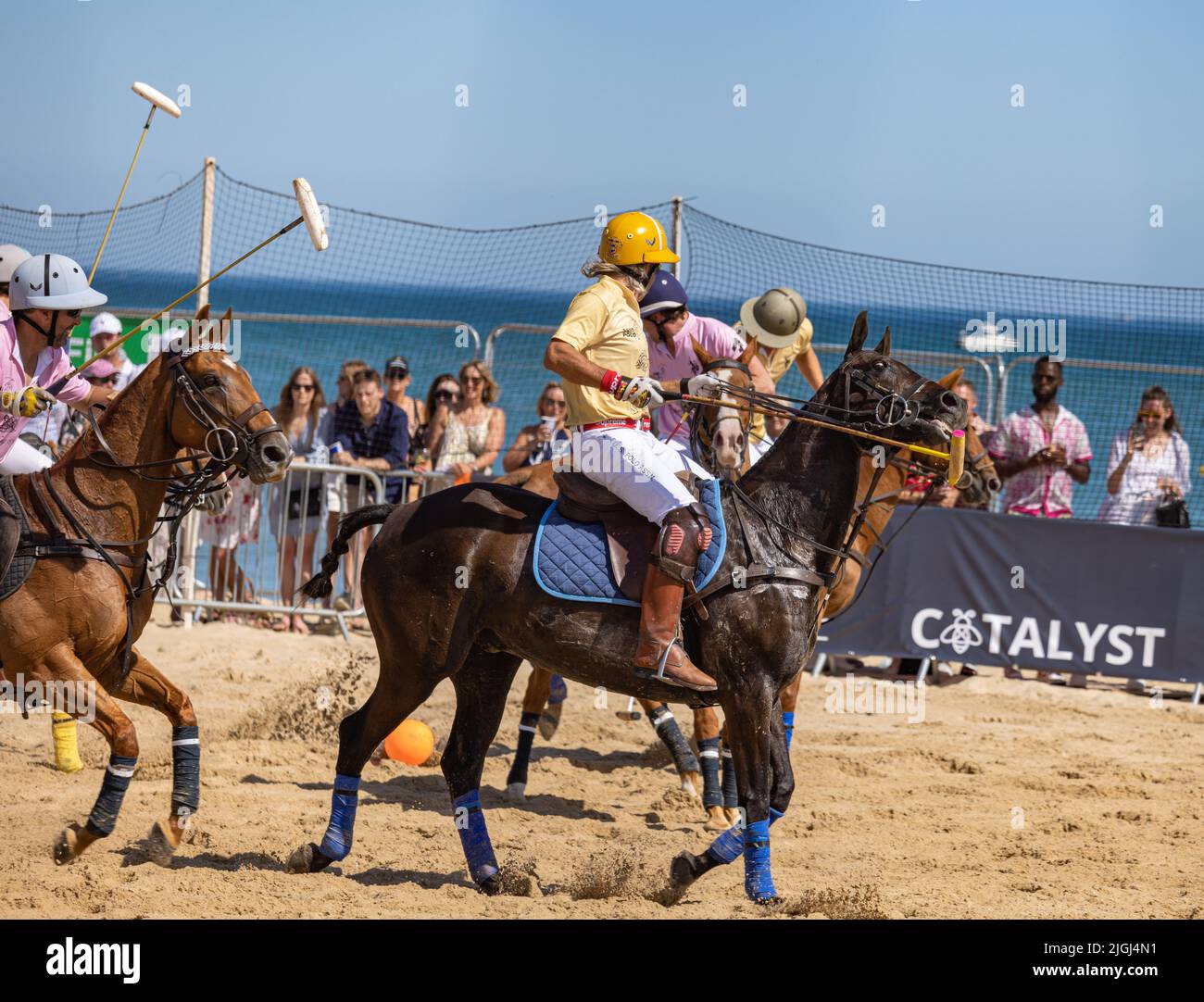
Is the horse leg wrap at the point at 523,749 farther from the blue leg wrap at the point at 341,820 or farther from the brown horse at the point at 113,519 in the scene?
the brown horse at the point at 113,519

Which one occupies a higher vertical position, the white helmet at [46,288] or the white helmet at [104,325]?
the white helmet at [104,325]

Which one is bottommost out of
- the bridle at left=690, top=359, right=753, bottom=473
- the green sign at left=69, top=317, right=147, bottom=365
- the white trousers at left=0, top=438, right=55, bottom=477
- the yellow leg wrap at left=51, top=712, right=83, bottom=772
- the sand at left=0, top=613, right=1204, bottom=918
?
the sand at left=0, top=613, right=1204, bottom=918

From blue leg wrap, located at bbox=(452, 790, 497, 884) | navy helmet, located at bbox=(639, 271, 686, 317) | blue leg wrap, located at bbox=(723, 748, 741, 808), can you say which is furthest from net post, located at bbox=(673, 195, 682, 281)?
blue leg wrap, located at bbox=(452, 790, 497, 884)

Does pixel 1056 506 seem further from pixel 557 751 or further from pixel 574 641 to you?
pixel 574 641

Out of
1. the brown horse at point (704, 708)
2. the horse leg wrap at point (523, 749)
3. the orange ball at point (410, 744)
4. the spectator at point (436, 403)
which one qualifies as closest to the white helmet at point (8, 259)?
the brown horse at point (704, 708)

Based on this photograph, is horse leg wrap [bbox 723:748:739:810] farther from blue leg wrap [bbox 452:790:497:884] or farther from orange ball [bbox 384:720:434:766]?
orange ball [bbox 384:720:434:766]

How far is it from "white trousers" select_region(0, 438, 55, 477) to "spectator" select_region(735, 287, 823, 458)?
384 centimetres

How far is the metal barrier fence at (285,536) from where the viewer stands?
1166 cm

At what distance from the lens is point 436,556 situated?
19.9ft

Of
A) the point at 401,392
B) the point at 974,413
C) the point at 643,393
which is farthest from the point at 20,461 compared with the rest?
the point at 974,413

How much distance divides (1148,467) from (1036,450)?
3.15 feet

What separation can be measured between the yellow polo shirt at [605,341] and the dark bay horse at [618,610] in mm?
519

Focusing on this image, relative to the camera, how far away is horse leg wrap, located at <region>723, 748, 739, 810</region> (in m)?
7.39

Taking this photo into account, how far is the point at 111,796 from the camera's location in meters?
6.14
